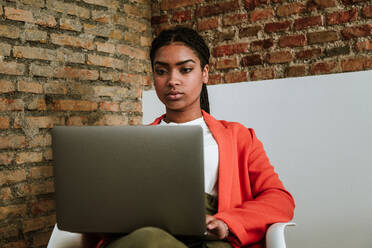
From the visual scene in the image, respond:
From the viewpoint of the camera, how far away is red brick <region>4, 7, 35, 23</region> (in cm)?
181

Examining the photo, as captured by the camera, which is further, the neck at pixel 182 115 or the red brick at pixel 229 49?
the red brick at pixel 229 49

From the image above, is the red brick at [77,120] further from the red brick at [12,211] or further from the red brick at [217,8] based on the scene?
the red brick at [217,8]

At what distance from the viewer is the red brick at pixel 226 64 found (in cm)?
228

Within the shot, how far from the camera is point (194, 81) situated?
4.65 feet

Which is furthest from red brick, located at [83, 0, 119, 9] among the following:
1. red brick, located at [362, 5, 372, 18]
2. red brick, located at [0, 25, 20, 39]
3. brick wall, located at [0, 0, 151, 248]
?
red brick, located at [362, 5, 372, 18]

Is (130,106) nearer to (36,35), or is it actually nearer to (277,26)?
(36,35)

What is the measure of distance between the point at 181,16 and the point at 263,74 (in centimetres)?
69

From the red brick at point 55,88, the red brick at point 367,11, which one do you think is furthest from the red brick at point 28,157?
the red brick at point 367,11

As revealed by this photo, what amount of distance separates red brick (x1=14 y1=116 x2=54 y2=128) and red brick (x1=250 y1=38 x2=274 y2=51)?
1.20 metres

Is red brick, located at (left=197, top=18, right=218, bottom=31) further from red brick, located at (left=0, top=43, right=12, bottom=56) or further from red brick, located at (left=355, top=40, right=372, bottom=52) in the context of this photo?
red brick, located at (left=0, top=43, right=12, bottom=56)

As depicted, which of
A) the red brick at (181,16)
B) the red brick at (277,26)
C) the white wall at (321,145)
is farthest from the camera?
the red brick at (181,16)

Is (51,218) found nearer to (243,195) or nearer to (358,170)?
(243,195)

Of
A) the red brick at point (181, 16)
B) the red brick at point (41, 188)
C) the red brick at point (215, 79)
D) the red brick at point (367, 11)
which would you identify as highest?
the red brick at point (181, 16)

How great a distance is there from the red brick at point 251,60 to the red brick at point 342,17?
16.3 inches
